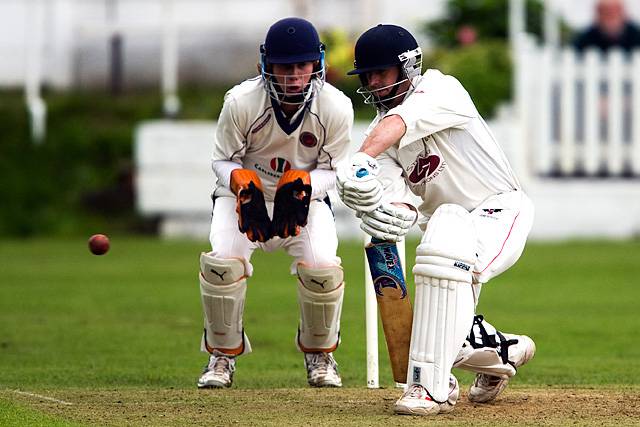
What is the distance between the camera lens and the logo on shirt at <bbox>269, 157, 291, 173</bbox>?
7.44m

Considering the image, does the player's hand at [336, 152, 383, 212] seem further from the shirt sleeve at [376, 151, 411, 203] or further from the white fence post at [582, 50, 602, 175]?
the white fence post at [582, 50, 602, 175]

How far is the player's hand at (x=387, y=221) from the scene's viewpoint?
603 centimetres

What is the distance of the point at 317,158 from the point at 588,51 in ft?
31.0

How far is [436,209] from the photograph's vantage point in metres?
6.36

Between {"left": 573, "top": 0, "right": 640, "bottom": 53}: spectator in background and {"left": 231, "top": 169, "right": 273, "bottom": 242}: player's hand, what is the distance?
10039mm

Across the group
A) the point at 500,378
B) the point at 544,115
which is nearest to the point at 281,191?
the point at 500,378

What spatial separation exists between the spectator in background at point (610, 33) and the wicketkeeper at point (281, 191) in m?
9.53

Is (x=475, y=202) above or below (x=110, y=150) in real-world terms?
above

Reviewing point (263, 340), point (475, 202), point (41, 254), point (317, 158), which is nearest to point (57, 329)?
point (263, 340)

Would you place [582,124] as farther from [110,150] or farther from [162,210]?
[110,150]

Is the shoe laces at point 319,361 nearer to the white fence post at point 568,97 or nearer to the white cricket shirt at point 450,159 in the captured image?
the white cricket shirt at point 450,159

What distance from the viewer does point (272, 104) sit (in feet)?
23.7

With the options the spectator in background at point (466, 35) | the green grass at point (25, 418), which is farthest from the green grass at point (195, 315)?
the spectator in background at point (466, 35)

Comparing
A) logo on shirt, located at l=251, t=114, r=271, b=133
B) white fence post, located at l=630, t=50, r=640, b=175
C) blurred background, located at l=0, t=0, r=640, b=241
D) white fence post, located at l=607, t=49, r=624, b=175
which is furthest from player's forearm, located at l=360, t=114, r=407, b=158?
white fence post, located at l=630, t=50, r=640, b=175
